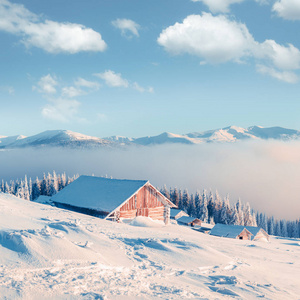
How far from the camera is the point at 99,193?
31797mm

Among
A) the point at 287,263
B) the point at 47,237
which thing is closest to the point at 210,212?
the point at 287,263

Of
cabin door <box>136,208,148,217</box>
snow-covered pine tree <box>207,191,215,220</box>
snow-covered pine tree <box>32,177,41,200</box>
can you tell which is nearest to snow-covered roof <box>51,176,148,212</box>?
cabin door <box>136,208,148,217</box>

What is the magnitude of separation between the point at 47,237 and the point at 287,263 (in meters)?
11.8

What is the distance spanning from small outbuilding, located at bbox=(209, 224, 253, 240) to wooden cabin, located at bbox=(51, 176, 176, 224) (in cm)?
2505

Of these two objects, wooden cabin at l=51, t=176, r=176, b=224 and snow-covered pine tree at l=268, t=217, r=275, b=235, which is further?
snow-covered pine tree at l=268, t=217, r=275, b=235

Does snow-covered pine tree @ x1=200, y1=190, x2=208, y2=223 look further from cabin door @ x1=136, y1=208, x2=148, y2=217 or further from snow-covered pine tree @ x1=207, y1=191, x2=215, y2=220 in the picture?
cabin door @ x1=136, y1=208, x2=148, y2=217

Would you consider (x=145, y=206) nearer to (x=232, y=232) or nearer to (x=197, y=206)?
(x=232, y=232)

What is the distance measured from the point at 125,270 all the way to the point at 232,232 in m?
49.9

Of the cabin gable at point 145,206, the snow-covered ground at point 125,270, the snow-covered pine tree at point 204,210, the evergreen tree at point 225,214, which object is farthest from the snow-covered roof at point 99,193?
the snow-covered pine tree at point 204,210

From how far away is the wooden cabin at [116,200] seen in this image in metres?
28.5

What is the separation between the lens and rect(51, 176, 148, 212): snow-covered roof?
29.0 m

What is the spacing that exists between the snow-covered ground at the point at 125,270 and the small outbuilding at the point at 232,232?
140 ft

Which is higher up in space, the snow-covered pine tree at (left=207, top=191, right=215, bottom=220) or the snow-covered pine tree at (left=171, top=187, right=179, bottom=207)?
the snow-covered pine tree at (left=171, top=187, right=179, bottom=207)

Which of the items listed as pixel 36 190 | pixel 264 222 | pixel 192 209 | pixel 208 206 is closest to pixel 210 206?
pixel 208 206
